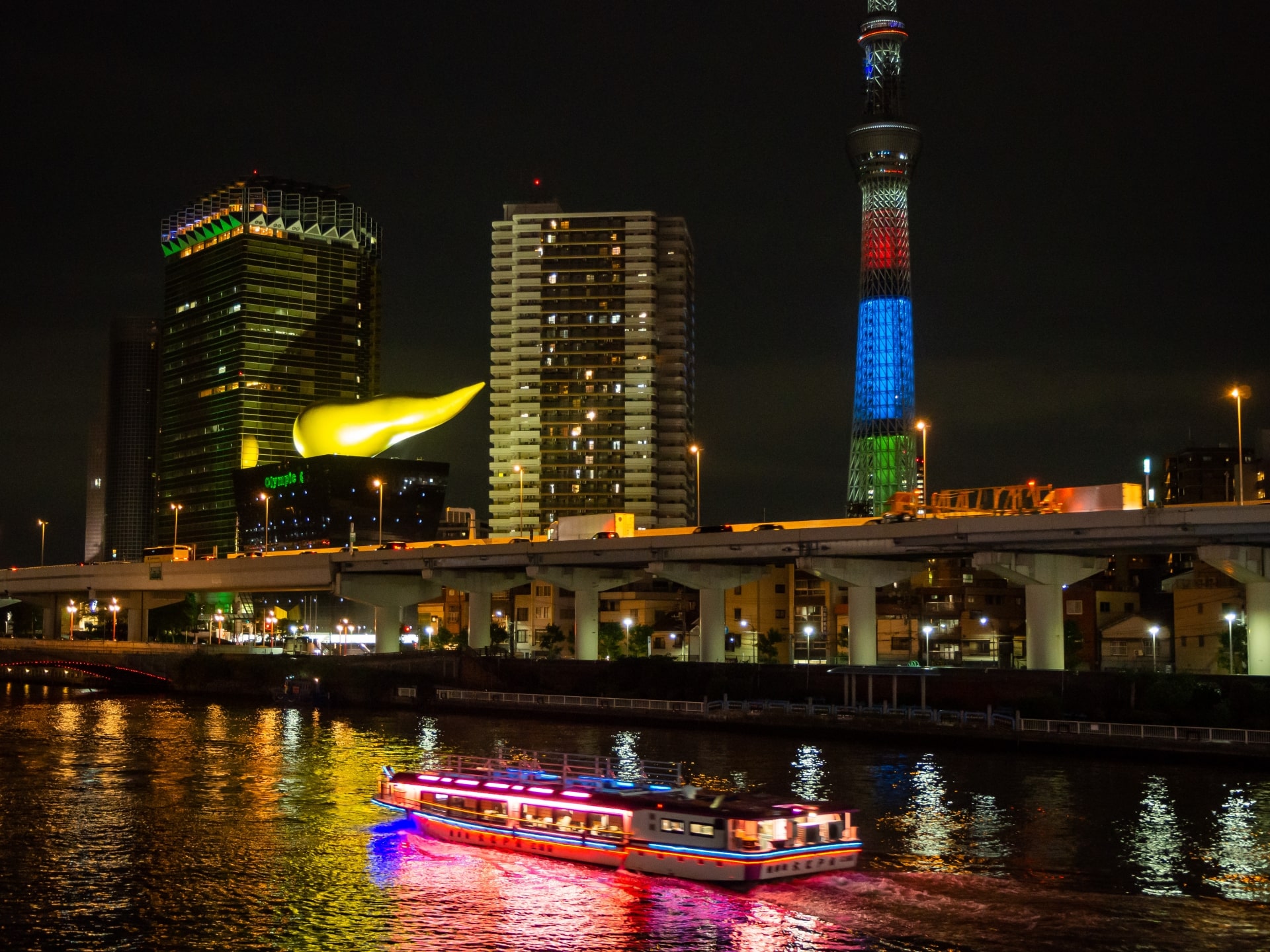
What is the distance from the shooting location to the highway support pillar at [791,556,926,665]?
71.7m

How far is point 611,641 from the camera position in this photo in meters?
106

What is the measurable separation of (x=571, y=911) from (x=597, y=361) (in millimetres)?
162576

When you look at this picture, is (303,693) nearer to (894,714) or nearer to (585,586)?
(585,586)

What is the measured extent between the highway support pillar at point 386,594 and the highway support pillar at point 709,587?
2376cm

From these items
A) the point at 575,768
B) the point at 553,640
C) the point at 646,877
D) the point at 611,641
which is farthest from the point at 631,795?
the point at 553,640

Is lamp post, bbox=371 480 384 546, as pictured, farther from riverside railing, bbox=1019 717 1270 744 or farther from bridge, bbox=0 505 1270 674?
riverside railing, bbox=1019 717 1270 744

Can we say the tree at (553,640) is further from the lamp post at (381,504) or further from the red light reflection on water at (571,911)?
the red light reflection on water at (571,911)

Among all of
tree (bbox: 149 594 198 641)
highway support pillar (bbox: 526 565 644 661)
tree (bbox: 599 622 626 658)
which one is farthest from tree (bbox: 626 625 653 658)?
tree (bbox: 149 594 198 641)

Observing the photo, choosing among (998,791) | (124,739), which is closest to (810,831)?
(998,791)

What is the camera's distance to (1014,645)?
10444cm

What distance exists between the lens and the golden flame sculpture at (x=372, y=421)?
16850 centimetres

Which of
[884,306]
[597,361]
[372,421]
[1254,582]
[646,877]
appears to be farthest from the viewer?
[597,361]

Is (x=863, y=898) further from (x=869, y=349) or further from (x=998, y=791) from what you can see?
(x=869, y=349)

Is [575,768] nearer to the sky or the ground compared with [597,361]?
nearer to the ground
